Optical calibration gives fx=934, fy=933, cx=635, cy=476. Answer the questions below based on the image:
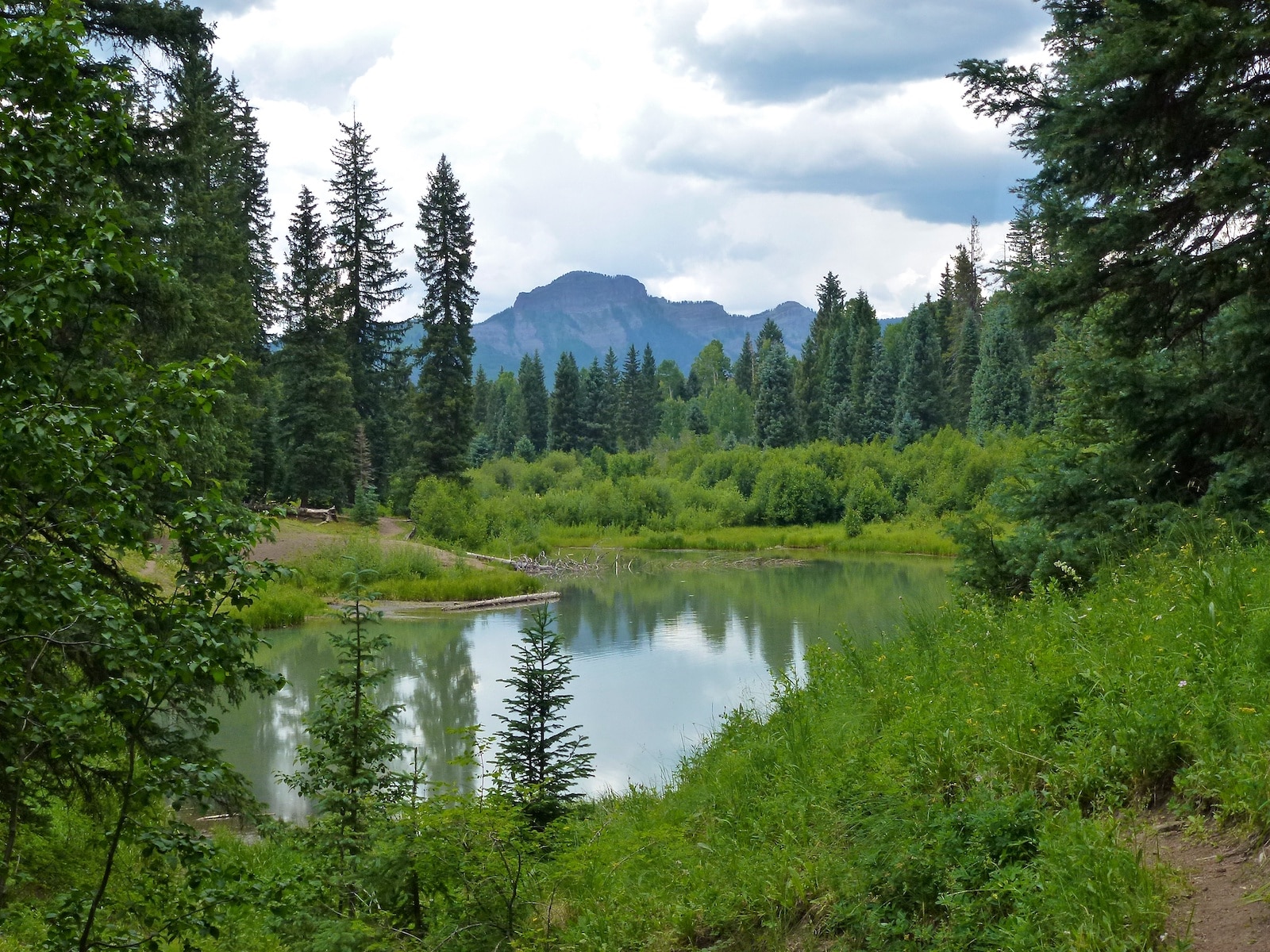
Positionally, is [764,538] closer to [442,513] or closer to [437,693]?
[442,513]

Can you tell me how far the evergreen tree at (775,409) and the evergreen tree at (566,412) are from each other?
14827 millimetres

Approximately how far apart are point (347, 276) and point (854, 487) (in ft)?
92.0

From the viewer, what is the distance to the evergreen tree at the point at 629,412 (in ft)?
259

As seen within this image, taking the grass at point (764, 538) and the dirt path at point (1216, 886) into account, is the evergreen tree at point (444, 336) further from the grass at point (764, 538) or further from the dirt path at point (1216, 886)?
the dirt path at point (1216, 886)

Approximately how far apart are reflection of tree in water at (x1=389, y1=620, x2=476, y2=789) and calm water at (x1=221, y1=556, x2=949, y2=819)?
42mm

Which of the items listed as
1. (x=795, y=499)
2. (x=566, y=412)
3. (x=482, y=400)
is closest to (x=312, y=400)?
(x=795, y=499)

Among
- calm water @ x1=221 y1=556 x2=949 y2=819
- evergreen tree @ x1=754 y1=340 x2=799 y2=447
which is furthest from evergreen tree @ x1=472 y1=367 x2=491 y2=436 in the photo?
calm water @ x1=221 y1=556 x2=949 y2=819

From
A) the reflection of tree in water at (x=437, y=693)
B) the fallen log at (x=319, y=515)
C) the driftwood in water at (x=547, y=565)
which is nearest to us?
the reflection of tree in water at (x=437, y=693)

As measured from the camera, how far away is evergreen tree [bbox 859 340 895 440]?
63.7m

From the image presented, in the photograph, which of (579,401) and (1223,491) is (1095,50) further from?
(579,401)

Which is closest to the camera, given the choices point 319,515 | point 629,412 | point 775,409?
point 319,515

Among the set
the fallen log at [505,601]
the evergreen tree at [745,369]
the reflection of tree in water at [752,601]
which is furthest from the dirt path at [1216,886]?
the evergreen tree at [745,369]

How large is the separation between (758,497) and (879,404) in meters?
16.5

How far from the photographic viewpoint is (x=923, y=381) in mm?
61250
